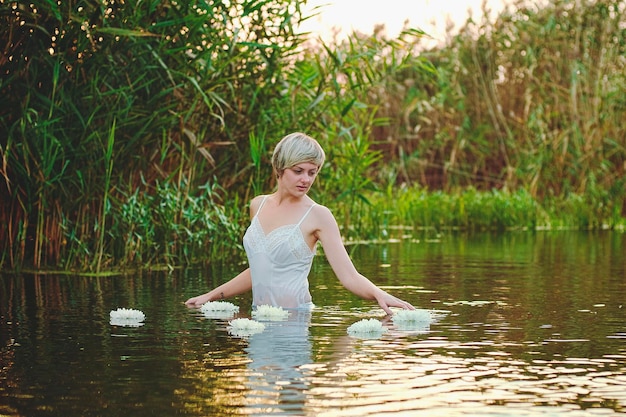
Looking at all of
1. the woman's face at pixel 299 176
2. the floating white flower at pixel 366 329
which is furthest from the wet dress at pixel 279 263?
the floating white flower at pixel 366 329

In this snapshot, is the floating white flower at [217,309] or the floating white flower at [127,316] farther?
the floating white flower at [217,309]

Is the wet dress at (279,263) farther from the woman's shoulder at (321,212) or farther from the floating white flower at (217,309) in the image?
the floating white flower at (217,309)

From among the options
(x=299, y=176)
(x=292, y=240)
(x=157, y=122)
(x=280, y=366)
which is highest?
(x=157, y=122)

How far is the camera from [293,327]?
266 inches

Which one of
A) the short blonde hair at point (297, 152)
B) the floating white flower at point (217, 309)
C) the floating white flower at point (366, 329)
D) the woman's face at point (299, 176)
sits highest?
the short blonde hair at point (297, 152)

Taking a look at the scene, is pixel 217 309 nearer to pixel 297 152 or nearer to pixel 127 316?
pixel 127 316

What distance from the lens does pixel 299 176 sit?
6785 mm

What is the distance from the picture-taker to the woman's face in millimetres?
6738

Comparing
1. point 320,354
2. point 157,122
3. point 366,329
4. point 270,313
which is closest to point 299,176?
point 270,313

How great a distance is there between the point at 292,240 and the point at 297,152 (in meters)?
0.65

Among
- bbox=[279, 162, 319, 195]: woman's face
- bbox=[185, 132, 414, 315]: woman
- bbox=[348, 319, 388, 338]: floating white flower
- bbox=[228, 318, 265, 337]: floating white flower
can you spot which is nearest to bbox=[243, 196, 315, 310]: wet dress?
bbox=[185, 132, 414, 315]: woman

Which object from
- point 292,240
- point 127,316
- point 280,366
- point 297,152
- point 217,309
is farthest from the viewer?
point 217,309

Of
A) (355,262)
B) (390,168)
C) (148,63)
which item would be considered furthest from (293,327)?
(390,168)

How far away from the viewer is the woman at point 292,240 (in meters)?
6.75
